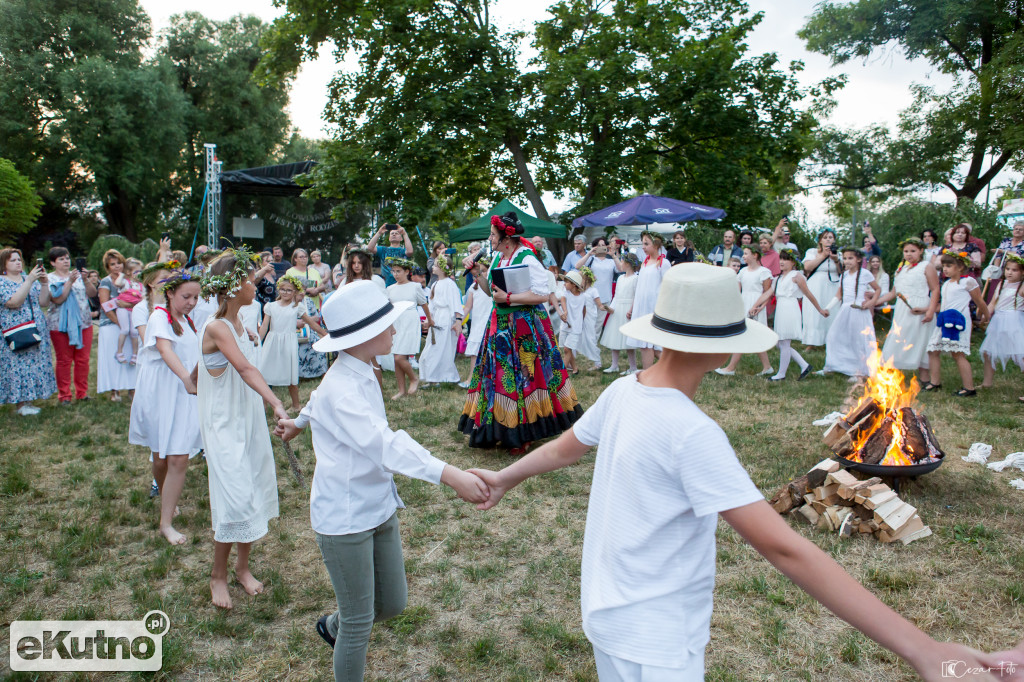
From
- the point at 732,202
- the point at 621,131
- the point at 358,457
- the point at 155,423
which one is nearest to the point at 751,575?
the point at 358,457

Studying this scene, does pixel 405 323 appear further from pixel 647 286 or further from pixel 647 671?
pixel 647 671

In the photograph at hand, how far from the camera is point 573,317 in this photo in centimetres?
1103

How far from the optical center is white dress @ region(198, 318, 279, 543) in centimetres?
379

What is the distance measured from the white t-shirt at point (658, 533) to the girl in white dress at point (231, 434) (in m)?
2.58

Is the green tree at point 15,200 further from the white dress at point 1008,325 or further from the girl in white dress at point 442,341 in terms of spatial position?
the white dress at point 1008,325

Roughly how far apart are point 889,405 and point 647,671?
4.70 meters

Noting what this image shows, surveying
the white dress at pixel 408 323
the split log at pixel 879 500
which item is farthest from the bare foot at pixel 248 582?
the white dress at pixel 408 323

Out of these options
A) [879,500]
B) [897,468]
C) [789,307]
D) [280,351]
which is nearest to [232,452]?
[879,500]

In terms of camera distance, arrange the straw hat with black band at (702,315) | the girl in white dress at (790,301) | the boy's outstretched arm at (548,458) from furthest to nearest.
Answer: the girl in white dress at (790,301), the boy's outstretched arm at (548,458), the straw hat with black band at (702,315)

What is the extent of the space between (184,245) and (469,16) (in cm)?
2083

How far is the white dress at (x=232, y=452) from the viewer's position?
3.79m

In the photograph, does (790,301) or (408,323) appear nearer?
(408,323)

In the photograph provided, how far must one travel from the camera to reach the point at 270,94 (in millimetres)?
34438

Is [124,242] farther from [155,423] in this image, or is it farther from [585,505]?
[585,505]
